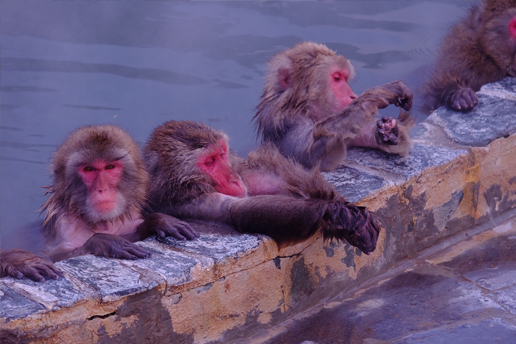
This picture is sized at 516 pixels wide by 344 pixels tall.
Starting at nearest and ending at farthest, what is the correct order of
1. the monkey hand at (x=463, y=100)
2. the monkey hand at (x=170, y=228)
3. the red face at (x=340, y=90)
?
1. the monkey hand at (x=170, y=228)
2. the red face at (x=340, y=90)
3. the monkey hand at (x=463, y=100)

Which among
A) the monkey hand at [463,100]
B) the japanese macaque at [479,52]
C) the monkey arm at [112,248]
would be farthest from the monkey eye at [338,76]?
the monkey arm at [112,248]

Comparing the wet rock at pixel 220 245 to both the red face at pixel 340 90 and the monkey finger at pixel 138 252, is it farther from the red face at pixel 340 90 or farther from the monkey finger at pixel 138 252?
the red face at pixel 340 90

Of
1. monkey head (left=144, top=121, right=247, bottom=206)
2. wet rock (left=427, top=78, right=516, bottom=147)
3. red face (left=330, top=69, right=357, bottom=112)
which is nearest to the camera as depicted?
monkey head (left=144, top=121, right=247, bottom=206)

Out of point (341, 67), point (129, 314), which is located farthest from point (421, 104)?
point (129, 314)

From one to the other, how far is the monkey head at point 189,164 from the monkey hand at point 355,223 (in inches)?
28.5

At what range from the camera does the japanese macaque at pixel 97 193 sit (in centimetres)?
313

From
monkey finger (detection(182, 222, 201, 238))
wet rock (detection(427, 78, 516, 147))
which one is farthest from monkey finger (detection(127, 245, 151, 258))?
wet rock (detection(427, 78, 516, 147))

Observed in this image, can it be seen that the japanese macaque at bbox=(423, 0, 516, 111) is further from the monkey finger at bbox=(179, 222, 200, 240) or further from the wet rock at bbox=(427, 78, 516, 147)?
the monkey finger at bbox=(179, 222, 200, 240)

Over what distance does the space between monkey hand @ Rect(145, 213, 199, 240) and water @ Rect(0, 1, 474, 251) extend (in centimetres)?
366

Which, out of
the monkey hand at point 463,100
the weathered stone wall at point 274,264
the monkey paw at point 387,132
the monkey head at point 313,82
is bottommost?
the weathered stone wall at point 274,264

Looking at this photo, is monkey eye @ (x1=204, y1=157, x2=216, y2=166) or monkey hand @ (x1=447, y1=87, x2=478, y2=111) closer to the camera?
monkey eye @ (x1=204, y1=157, x2=216, y2=166)

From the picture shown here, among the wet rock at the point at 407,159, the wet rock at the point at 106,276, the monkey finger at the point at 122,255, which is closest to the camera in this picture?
the wet rock at the point at 106,276

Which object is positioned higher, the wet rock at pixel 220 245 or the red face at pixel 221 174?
the red face at pixel 221 174

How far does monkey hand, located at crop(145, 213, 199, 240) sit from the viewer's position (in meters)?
3.00
